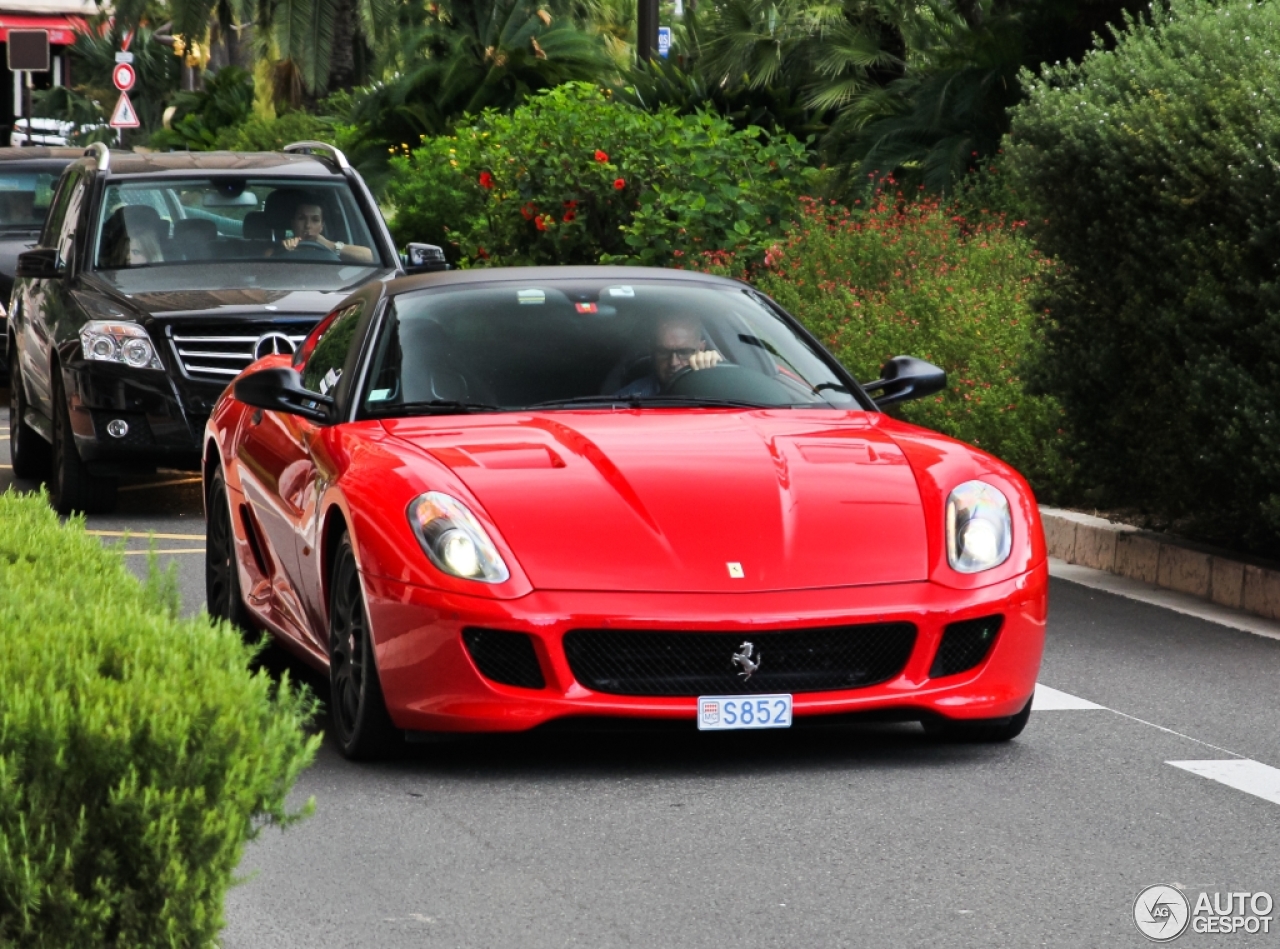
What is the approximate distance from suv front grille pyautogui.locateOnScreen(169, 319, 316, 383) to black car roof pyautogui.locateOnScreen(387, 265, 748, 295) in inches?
179

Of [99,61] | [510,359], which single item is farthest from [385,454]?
[99,61]

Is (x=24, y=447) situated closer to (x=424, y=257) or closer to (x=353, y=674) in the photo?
(x=424, y=257)

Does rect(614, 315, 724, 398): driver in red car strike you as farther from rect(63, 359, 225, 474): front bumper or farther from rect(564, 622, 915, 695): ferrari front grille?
rect(63, 359, 225, 474): front bumper

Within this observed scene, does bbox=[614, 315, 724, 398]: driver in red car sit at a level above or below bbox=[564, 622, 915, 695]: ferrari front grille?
above

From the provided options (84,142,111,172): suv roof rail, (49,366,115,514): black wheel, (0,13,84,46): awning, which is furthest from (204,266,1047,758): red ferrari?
(0,13,84,46): awning

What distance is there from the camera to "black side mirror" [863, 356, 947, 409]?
795cm

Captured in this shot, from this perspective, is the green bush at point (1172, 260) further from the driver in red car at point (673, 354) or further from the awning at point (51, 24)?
the awning at point (51, 24)

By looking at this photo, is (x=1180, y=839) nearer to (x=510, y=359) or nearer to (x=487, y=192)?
(x=510, y=359)

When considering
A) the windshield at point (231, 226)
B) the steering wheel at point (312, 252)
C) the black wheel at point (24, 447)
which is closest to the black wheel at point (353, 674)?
the windshield at point (231, 226)

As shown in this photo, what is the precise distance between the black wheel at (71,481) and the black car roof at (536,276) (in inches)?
208

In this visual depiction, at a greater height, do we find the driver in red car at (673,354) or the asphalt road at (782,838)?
the driver in red car at (673,354)

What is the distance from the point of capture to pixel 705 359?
312 inches

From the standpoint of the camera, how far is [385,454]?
6977 millimetres

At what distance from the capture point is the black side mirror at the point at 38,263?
524 inches
